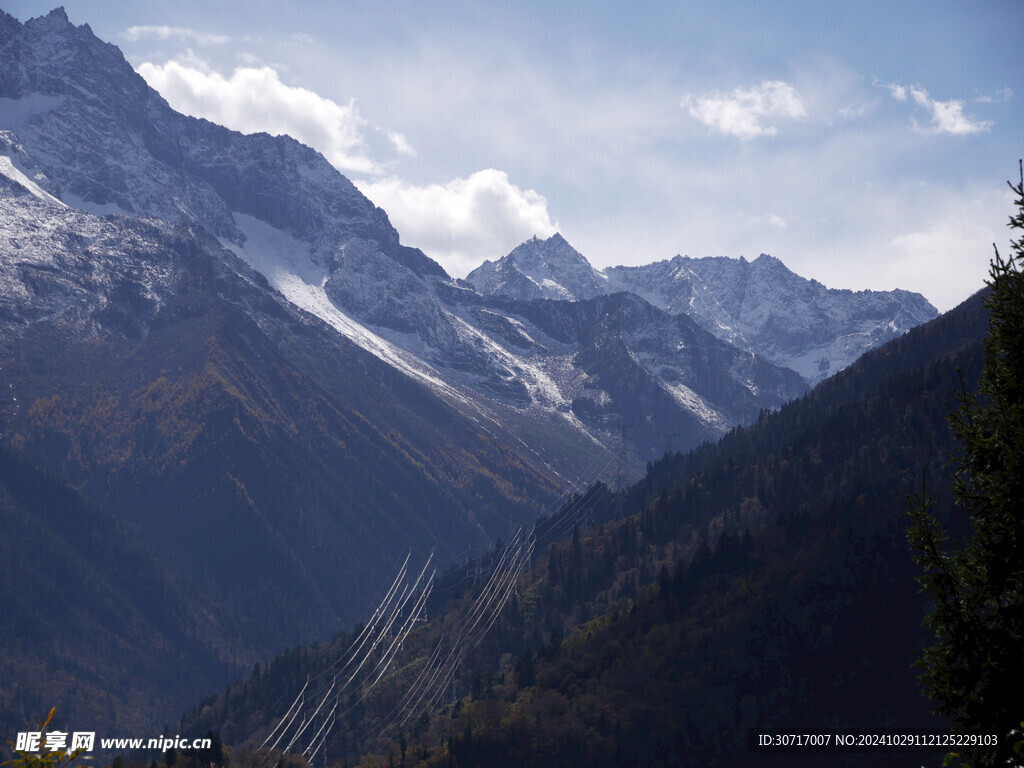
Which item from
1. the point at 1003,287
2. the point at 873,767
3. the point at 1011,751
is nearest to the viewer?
the point at 1011,751

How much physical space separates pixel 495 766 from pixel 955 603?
7545 inches

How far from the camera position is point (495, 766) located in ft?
655

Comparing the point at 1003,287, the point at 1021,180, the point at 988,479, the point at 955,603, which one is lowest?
the point at 955,603

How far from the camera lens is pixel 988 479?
24.0m

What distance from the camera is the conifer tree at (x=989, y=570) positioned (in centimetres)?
2328

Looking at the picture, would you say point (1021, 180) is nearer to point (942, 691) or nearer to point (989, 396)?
point (989, 396)

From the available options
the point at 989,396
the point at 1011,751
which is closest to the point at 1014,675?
the point at 1011,751

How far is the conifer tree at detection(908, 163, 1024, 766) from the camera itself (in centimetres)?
2328

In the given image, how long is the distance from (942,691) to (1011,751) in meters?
1.98

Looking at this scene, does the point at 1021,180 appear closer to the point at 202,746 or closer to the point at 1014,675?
the point at 1014,675

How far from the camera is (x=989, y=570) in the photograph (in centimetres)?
2398

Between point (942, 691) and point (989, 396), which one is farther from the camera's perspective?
point (989, 396)

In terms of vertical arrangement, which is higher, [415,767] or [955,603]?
[955,603]

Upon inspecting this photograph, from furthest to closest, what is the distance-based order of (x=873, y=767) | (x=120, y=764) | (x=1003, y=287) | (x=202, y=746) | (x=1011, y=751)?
1. (x=873, y=767)
2. (x=202, y=746)
3. (x=120, y=764)
4. (x=1003, y=287)
5. (x=1011, y=751)
